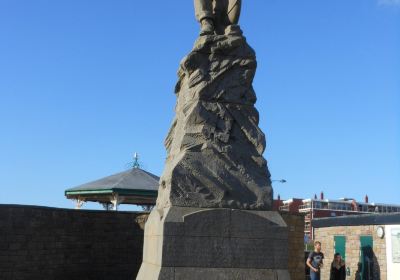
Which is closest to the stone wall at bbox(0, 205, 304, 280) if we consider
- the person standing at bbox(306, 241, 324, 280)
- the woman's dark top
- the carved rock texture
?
the woman's dark top

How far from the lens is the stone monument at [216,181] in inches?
201

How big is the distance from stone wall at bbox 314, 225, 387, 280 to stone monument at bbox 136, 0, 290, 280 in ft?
23.7

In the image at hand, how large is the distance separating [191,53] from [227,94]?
670 millimetres

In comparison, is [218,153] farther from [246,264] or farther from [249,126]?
[246,264]

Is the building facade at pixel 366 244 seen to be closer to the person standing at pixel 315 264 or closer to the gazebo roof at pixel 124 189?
the person standing at pixel 315 264

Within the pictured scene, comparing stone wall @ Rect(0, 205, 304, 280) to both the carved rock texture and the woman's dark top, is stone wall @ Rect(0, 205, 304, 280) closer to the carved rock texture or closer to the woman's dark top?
the woman's dark top

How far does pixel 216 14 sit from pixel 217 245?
308cm

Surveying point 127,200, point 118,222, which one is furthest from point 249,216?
point 127,200

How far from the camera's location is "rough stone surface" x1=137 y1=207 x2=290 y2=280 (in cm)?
504

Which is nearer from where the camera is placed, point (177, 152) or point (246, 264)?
Result: point (246, 264)

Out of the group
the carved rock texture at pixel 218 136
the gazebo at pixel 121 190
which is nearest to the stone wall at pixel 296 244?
the gazebo at pixel 121 190

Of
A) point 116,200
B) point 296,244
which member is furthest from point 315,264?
point 116,200

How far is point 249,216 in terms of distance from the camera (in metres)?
5.34

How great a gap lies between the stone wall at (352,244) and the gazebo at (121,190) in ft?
16.4
